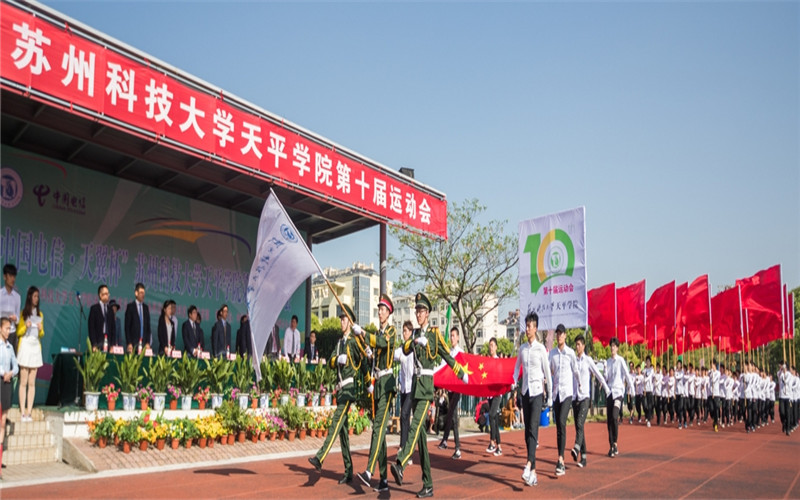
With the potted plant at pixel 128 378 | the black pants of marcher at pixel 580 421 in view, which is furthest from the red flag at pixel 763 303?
the potted plant at pixel 128 378

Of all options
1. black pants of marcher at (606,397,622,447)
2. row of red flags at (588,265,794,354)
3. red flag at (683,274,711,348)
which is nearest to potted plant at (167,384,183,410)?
black pants of marcher at (606,397,622,447)

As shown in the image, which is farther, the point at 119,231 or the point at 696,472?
the point at 119,231

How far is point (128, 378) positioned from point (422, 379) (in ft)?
20.7

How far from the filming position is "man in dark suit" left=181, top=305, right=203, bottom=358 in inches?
637

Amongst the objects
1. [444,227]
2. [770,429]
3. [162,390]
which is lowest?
[770,429]

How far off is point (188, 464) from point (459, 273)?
71.8ft

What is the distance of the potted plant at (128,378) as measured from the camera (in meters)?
12.0

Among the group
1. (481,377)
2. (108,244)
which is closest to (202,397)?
(481,377)

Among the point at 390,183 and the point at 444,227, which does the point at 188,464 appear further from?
the point at 444,227

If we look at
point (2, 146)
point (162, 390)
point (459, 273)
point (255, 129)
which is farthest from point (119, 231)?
point (459, 273)

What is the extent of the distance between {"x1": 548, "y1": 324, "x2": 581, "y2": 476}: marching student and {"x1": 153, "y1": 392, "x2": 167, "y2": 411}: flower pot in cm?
700

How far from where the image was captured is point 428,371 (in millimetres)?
8547

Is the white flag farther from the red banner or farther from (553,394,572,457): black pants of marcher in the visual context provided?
the red banner

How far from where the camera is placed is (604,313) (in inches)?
915
